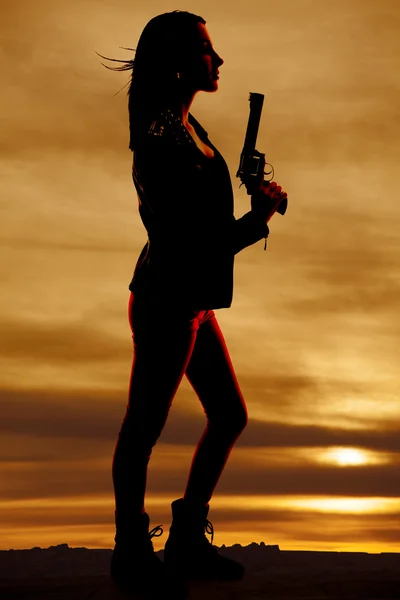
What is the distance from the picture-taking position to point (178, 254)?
6.48 m

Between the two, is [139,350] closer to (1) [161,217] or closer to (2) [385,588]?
(1) [161,217]

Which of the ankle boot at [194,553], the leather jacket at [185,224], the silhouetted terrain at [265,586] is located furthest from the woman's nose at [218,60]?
the silhouetted terrain at [265,586]

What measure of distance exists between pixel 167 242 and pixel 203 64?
126cm

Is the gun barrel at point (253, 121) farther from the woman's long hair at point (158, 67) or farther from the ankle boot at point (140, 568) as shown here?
the ankle boot at point (140, 568)

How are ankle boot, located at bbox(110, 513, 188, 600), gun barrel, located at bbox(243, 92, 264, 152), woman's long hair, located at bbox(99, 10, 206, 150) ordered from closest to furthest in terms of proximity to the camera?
1. ankle boot, located at bbox(110, 513, 188, 600)
2. woman's long hair, located at bbox(99, 10, 206, 150)
3. gun barrel, located at bbox(243, 92, 264, 152)

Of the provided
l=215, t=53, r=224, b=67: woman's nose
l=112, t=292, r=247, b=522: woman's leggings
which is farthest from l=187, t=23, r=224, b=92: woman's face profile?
l=112, t=292, r=247, b=522: woman's leggings

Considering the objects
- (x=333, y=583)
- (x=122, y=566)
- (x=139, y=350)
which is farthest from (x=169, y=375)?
(x=333, y=583)

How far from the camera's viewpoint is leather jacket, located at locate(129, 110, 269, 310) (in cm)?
644

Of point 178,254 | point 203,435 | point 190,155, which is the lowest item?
point 203,435

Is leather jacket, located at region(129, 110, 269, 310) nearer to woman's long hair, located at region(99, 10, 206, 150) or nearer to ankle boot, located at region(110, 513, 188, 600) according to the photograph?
woman's long hair, located at region(99, 10, 206, 150)

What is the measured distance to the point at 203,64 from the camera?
261 inches

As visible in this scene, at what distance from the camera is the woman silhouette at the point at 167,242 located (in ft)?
21.2

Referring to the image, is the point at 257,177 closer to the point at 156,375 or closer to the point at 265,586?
the point at 156,375

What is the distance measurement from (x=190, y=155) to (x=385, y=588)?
3.34 m
